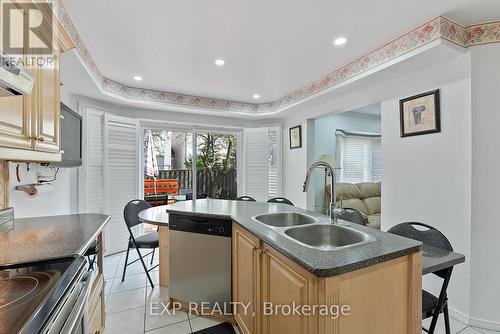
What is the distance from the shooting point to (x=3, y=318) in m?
0.73

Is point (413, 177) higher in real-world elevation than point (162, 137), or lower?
lower

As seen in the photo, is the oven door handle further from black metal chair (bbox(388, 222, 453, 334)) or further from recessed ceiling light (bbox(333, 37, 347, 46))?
recessed ceiling light (bbox(333, 37, 347, 46))

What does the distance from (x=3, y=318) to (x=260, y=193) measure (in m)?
3.94

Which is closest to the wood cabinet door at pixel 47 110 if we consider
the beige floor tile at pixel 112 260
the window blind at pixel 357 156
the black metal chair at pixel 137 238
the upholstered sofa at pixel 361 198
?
→ the black metal chair at pixel 137 238

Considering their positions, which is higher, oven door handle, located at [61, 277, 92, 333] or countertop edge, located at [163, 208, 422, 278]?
countertop edge, located at [163, 208, 422, 278]

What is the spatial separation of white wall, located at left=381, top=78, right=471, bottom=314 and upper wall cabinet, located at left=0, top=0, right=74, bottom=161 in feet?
9.92

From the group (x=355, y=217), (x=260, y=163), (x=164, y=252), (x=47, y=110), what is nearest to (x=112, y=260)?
(x=164, y=252)

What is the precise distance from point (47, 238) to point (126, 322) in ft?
3.50

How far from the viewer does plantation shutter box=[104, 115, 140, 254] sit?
11.1 feet

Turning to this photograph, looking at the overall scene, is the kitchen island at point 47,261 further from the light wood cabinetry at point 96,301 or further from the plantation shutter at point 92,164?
the plantation shutter at point 92,164

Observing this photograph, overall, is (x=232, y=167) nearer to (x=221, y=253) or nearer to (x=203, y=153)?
(x=203, y=153)

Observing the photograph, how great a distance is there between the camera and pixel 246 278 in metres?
1.63

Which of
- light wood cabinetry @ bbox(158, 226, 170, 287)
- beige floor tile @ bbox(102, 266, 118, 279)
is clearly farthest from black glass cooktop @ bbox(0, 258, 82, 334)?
beige floor tile @ bbox(102, 266, 118, 279)

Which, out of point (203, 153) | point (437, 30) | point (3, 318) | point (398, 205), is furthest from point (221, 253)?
point (203, 153)
